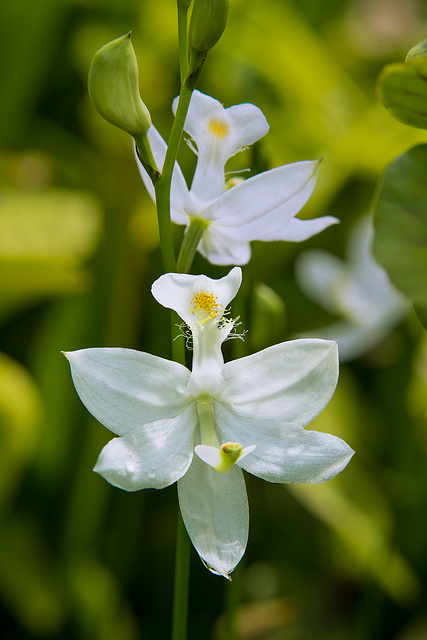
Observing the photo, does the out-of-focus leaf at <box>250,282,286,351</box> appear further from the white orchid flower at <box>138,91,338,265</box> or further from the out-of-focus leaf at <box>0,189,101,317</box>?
the out-of-focus leaf at <box>0,189,101,317</box>

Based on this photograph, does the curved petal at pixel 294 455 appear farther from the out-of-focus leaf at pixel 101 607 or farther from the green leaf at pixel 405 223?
the out-of-focus leaf at pixel 101 607

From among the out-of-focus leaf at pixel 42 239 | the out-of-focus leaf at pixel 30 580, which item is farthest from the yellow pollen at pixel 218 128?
the out-of-focus leaf at pixel 30 580

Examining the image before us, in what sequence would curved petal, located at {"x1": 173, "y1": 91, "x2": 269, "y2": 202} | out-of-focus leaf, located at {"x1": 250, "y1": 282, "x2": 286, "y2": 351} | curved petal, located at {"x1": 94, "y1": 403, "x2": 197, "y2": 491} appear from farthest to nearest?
out-of-focus leaf, located at {"x1": 250, "y1": 282, "x2": 286, "y2": 351}
curved petal, located at {"x1": 173, "y1": 91, "x2": 269, "y2": 202}
curved petal, located at {"x1": 94, "y1": 403, "x2": 197, "y2": 491}

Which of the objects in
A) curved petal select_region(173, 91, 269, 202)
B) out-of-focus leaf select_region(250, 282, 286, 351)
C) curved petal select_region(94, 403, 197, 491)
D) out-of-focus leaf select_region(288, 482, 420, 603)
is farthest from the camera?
out-of-focus leaf select_region(288, 482, 420, 603)

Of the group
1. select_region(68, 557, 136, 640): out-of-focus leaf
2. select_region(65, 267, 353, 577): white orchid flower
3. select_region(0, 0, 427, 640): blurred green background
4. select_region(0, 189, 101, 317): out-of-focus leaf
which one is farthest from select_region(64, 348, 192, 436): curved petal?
select_region(68, 557, 136, 640): out-of-focus leaf

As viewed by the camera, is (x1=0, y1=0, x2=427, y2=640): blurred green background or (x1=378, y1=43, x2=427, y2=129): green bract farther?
(x1=0, y1=0, x2=427, y2=640): blurred green background

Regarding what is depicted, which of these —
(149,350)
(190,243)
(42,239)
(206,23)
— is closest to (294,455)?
(190,243)
